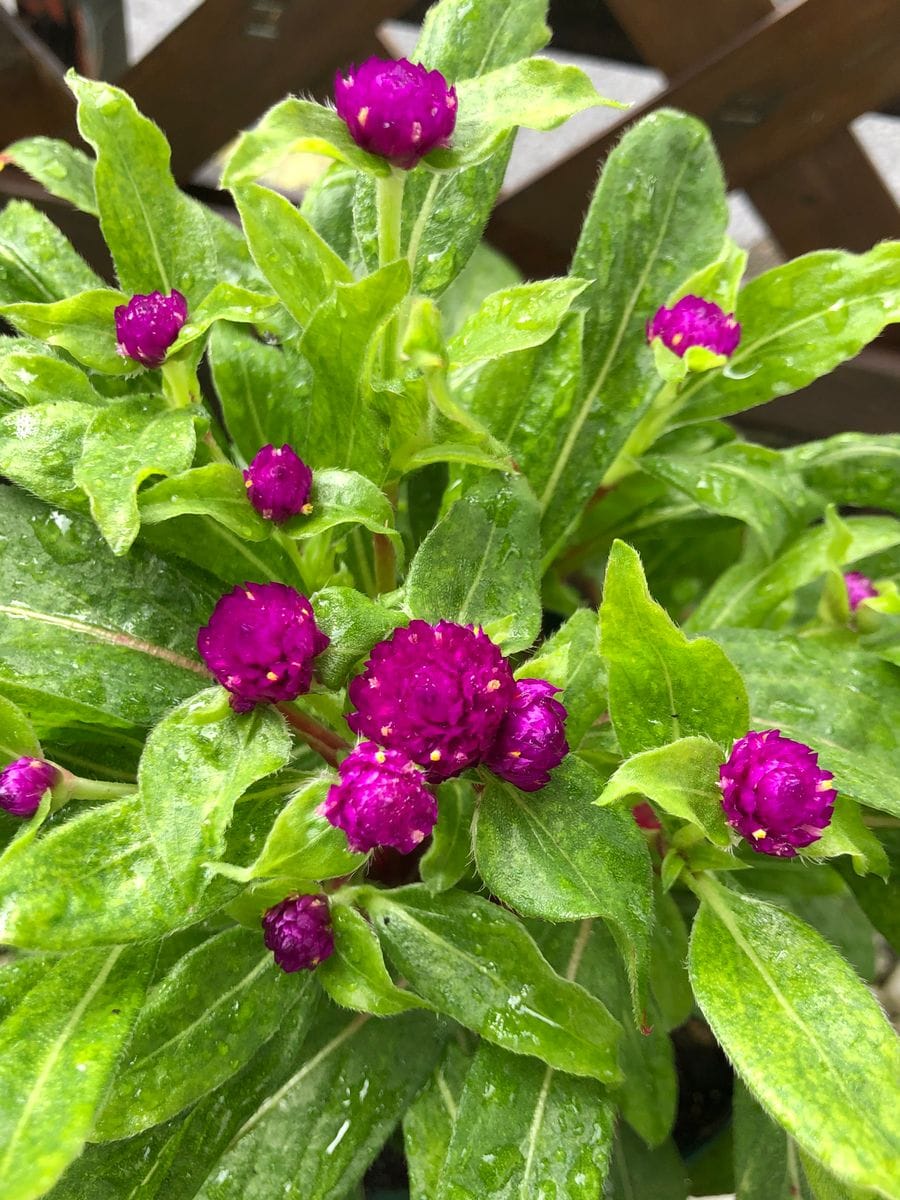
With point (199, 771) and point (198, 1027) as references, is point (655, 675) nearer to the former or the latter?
point (199, 771)

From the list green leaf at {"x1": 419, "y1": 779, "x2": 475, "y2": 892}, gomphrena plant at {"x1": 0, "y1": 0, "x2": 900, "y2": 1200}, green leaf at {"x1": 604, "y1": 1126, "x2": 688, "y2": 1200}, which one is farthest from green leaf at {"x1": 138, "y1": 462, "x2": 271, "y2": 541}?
green leaf at {"x1": 604, "y1": 1126, "x2": 688, "y2": 1200}

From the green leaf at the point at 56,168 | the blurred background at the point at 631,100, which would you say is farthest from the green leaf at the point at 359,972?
the blurred background at the point at 631,100

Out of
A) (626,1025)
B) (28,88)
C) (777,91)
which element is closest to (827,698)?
(626,1025)

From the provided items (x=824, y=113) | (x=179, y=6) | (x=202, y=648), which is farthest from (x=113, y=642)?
(x=179, y=6)

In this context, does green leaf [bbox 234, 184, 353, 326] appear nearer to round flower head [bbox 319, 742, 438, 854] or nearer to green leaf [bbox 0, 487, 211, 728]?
green leaf [bbox 0, 487, 211, 728]

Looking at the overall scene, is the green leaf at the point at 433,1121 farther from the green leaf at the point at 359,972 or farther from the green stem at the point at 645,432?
the green stem at the point at 645,432

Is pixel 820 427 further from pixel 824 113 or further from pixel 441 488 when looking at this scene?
pixel 441 488
